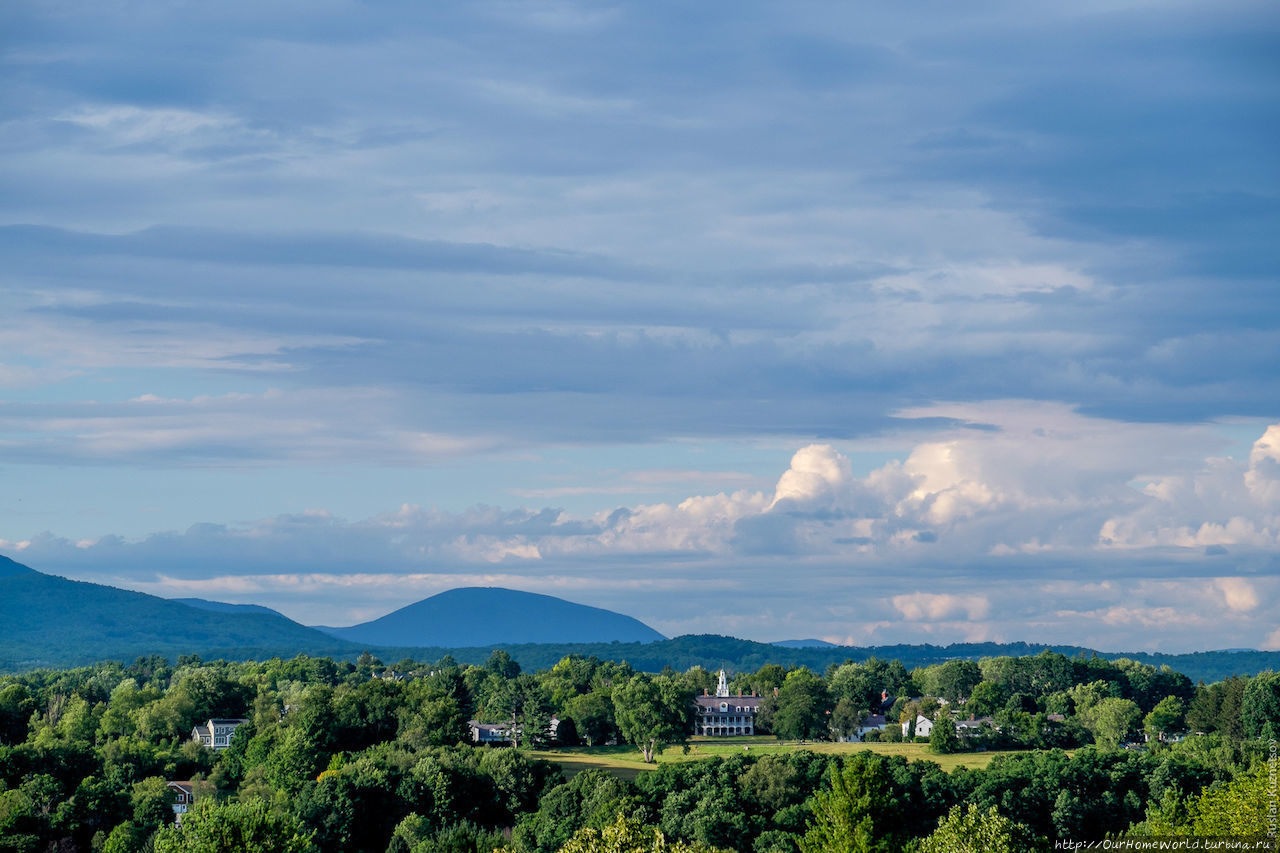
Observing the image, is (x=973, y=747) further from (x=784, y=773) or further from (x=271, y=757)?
(x=271, y=757)

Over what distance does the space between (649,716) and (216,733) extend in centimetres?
4185

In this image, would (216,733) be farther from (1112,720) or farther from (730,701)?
(1112,720)

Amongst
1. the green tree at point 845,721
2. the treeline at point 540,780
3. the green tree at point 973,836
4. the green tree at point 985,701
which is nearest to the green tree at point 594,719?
the treeline at point 540,780

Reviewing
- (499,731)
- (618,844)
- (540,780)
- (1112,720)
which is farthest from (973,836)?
(499,731)

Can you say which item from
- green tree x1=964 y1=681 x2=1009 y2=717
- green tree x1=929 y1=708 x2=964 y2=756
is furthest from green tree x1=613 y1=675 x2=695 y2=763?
green tree x1=964 y1=681 x2=1009 y2=717

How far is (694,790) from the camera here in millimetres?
86062

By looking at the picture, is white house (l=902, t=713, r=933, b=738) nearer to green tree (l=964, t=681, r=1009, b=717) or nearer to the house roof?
green tree (l=964, t=681, r=1009, b=717)

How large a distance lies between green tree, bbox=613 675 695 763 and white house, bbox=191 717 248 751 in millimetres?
36045

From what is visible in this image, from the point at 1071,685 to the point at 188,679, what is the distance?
114 meters

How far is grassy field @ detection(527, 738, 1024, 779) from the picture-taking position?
117562mm

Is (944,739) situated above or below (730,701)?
below

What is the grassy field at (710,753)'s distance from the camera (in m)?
118

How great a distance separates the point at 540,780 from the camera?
96.6 meters

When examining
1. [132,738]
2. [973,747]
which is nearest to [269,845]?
[132,738]
